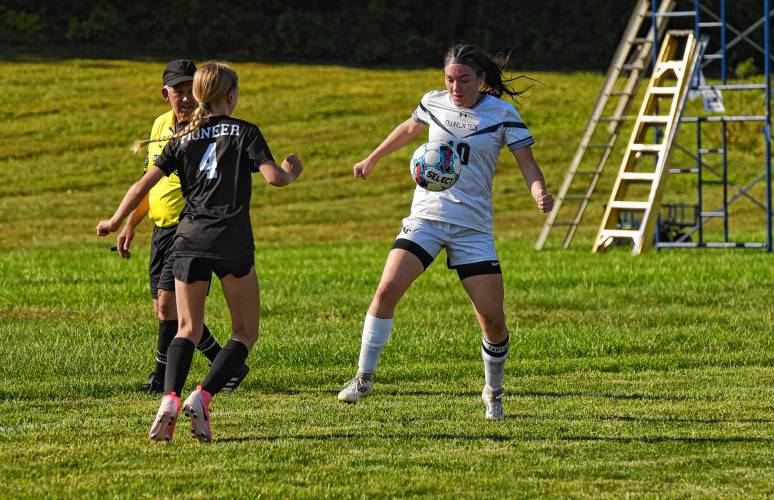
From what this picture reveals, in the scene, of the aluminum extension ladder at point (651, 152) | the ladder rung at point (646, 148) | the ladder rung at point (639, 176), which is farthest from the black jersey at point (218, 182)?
the ladder rung at point (646, 148)

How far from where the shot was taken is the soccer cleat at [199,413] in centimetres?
767

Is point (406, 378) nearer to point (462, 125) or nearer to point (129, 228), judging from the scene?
point (129, 228)

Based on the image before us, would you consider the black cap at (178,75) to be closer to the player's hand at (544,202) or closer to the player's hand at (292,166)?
the player's hand at (292,166)

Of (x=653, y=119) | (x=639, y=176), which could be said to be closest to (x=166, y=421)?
(x=639, y=176)

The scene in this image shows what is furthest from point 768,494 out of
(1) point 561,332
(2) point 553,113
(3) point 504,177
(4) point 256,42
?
(4) point 256,42

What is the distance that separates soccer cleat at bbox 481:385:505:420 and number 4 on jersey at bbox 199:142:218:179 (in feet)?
7.17

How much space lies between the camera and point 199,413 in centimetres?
768

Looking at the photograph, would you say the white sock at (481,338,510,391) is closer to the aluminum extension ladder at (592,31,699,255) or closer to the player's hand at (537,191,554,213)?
Answer: the player's hand at (537,191,554,213)

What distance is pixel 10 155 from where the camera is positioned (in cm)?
3853

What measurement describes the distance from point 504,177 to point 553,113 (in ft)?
25.4

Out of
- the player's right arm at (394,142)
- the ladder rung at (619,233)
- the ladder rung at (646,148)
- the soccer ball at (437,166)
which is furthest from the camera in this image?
the ladder rung at (646,148)

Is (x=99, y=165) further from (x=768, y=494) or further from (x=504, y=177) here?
(x=768, y=494)

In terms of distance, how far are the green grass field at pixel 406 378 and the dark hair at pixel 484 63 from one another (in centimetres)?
201

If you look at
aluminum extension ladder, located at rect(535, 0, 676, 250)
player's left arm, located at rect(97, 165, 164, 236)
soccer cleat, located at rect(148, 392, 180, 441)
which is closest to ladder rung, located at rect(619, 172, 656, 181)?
aluminum extension ladder, located at rect(535, 0, 676, 250)
